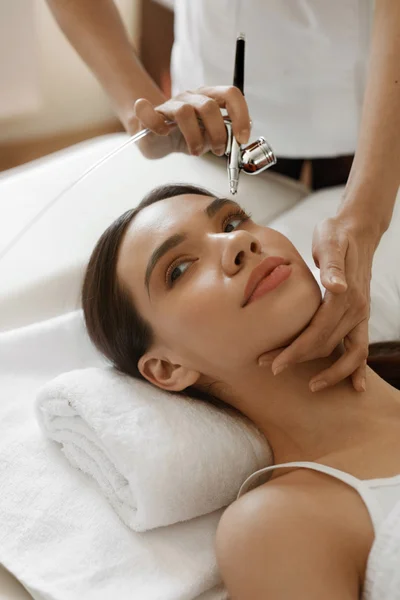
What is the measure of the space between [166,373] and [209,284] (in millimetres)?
165

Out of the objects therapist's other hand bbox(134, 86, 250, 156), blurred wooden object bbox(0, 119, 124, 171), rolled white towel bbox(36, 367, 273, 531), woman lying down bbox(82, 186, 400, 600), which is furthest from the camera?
blurred wooden object bbox(0, 119, 124, 171)

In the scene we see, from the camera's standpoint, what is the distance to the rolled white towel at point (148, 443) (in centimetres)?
98

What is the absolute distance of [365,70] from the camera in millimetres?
1386

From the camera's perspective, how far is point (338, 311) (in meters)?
0.96

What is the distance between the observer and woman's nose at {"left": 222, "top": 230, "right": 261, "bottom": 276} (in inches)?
37.8

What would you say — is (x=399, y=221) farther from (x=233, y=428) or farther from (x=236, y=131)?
(x=233, y=428)

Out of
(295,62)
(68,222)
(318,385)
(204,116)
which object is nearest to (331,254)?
(318,385)

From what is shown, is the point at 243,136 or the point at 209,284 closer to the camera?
the point at 209,284

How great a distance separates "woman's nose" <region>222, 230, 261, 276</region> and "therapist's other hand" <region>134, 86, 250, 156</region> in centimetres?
18

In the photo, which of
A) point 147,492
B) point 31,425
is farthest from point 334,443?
point 31,425

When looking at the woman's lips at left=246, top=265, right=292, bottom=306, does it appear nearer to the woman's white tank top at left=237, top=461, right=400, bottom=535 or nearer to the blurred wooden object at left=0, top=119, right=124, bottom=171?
the woman's white tank top at left=237, top=461, right=400, bottom=535

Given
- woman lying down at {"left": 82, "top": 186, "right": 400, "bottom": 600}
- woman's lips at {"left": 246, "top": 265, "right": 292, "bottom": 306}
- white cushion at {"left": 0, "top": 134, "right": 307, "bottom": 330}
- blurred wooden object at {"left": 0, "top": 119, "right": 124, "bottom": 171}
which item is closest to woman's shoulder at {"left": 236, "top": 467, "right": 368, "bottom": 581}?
woman lying down at {"left": 82, "top": 186, "right": 400, "bottom": 600}

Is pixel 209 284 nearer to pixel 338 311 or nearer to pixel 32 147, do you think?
pixel 338 311

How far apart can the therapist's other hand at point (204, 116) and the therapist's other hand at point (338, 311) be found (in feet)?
0.65
